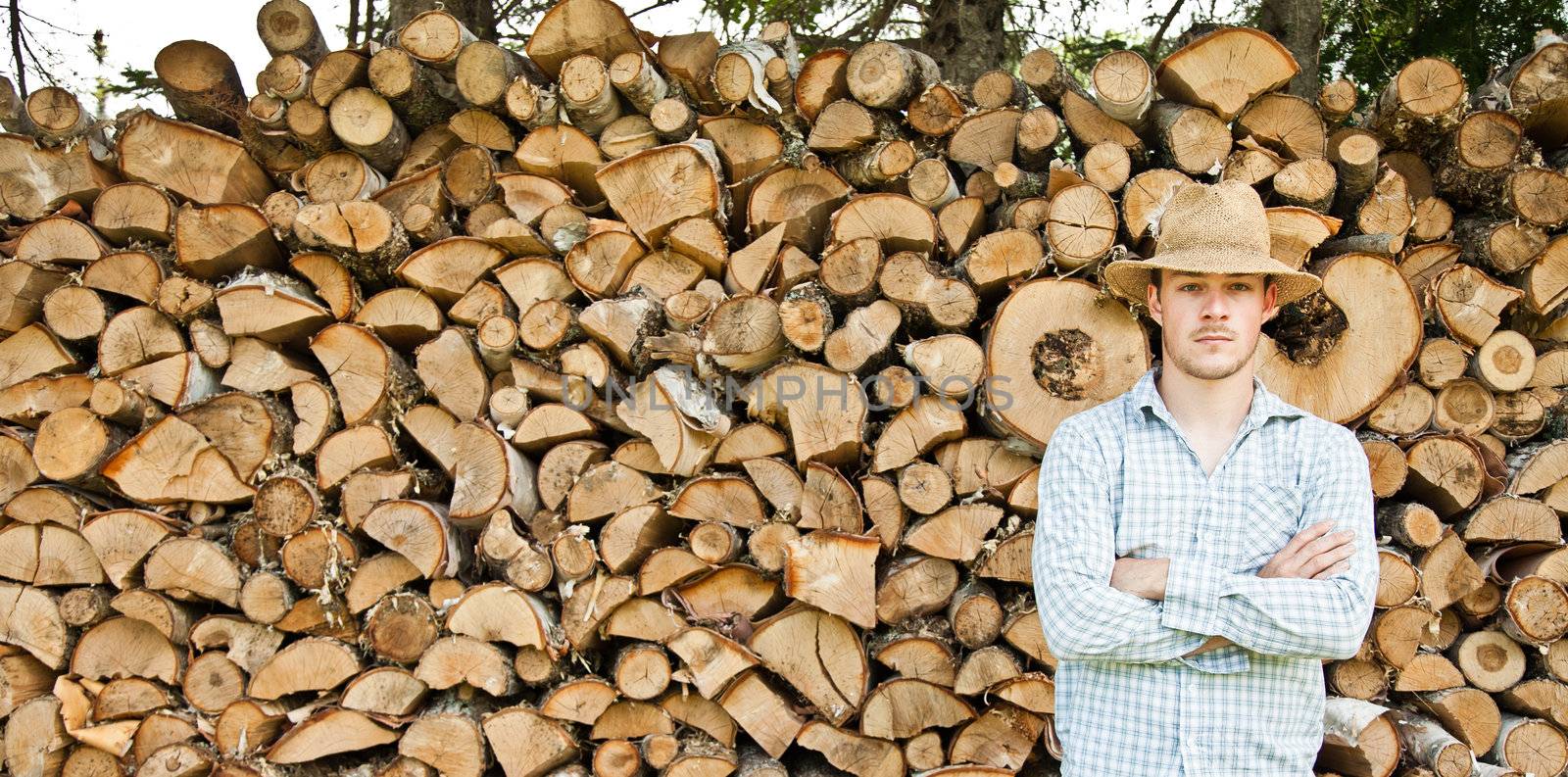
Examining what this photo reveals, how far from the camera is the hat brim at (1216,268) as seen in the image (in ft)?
6.67

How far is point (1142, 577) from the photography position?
6.42ft

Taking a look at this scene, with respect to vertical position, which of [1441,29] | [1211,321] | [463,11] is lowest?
[1211,321]

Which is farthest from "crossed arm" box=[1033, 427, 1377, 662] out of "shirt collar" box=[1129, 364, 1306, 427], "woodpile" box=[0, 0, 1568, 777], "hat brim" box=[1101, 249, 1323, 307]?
"woodpile" box=[0, 0, 1568, 777]

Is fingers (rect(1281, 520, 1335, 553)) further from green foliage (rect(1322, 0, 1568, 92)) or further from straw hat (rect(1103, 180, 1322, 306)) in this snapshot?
green foliage (rect(1322, 0, 1568, 92))

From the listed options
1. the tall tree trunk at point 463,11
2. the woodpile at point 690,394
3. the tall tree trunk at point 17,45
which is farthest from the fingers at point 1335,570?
the tall tree trunk at point 17,45

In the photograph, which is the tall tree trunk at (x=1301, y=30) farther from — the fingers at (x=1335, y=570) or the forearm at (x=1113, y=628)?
the forearm at (x=1113, y=628)

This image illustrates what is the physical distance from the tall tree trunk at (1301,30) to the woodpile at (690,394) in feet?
6.81

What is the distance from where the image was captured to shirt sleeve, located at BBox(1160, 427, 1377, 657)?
1837mm

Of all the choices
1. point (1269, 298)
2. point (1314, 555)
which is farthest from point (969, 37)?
point (1314, 555)

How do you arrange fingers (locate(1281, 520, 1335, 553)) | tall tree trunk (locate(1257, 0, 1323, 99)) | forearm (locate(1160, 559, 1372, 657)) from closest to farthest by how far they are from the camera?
1. forearm (locate(1160, 559, 1372, 657))
2. fingers (locate(1281, 520, 1335, 553))
3. tall tree trunk (locate(1257, 0, 1323, 99))

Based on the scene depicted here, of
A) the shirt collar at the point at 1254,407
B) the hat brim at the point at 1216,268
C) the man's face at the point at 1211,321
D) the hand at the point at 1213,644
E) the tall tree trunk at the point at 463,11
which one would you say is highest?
the tall tree trunk at the point at 463,11

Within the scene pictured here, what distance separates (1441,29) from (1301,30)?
92cm

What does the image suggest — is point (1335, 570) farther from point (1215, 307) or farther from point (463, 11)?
point (463, 11)

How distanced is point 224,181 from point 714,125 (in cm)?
146
